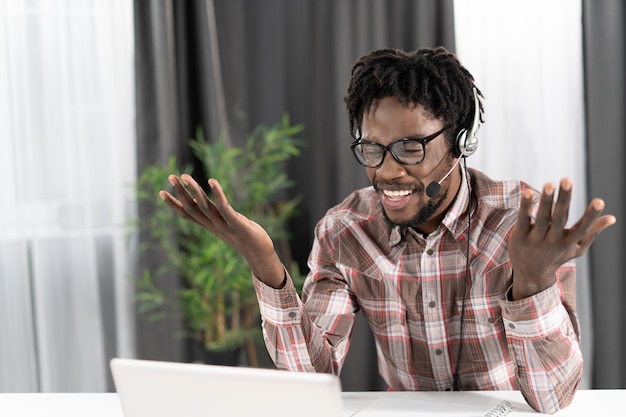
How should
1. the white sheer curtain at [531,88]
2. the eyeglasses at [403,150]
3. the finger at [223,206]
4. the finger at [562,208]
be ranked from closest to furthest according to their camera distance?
the finger at [562,208] → the finger at [223,206] → the eyeglasses at [403,150] → the white sheer curtain at [531,88]

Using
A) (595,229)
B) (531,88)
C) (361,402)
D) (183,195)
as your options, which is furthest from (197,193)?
(531,88)

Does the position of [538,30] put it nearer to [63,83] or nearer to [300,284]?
[300,284]

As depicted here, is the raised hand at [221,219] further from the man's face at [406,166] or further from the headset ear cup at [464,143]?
the headset ear cup at [464,143]

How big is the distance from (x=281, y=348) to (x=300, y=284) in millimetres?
1385

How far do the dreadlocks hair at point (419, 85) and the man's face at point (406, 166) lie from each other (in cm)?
2

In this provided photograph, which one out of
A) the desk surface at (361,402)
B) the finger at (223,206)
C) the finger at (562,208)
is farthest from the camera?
the desk surface at (361,402)

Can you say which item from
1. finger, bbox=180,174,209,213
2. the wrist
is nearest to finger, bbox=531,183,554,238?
the wrist

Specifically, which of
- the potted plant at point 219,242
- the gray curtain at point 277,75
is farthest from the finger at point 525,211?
the gray curtain at point 277,75

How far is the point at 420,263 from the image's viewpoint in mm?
1516

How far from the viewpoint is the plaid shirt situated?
142cm

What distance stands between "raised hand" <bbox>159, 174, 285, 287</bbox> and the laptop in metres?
0.34

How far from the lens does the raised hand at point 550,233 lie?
3.18 ft

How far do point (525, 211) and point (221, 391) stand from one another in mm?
516

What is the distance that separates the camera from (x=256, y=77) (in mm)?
3053
